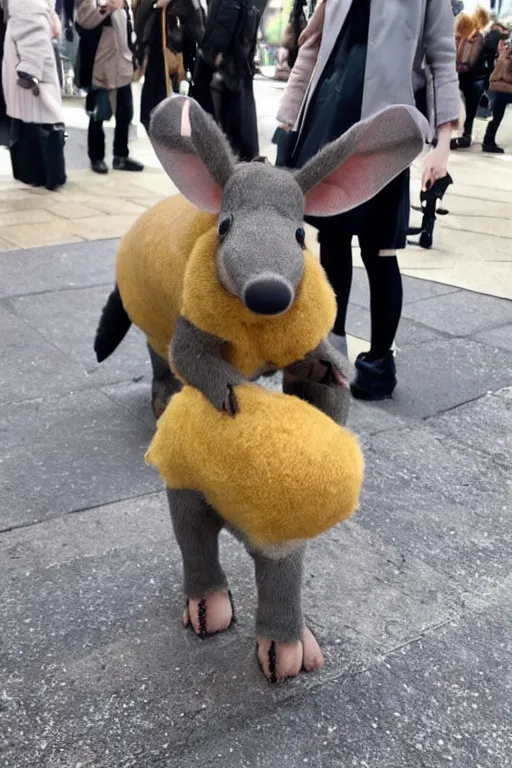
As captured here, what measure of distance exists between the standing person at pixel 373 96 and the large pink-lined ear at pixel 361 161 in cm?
141

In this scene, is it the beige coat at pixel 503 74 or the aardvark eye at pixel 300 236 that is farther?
the beige coat at pixel 503 74

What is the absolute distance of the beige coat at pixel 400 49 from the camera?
3.35 metres

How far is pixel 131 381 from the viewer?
405 cm

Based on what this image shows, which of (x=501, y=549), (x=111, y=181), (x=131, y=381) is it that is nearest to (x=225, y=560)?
(x=501, y=549)

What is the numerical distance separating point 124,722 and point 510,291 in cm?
458

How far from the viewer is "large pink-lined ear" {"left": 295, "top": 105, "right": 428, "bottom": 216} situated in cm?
204

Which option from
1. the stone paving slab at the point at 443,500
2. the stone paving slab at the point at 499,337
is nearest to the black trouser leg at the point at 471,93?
the stone paving slab at the point at 499,337

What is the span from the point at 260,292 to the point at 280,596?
82 cm

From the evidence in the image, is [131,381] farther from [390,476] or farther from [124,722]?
[124,722]

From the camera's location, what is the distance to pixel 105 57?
860 cm

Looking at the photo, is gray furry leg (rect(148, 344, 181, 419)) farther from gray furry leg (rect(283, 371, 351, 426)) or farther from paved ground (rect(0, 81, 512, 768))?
gray furry leg (rect(283, 371, 351, 426))

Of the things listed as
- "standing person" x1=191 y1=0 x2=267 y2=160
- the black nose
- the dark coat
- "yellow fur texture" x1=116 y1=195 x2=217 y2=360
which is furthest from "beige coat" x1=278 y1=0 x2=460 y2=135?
the dark coat

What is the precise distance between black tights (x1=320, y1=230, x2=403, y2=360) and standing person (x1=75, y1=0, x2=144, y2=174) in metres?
5.65

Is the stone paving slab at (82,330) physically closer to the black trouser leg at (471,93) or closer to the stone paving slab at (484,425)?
the stone paving slab at (484,425)
